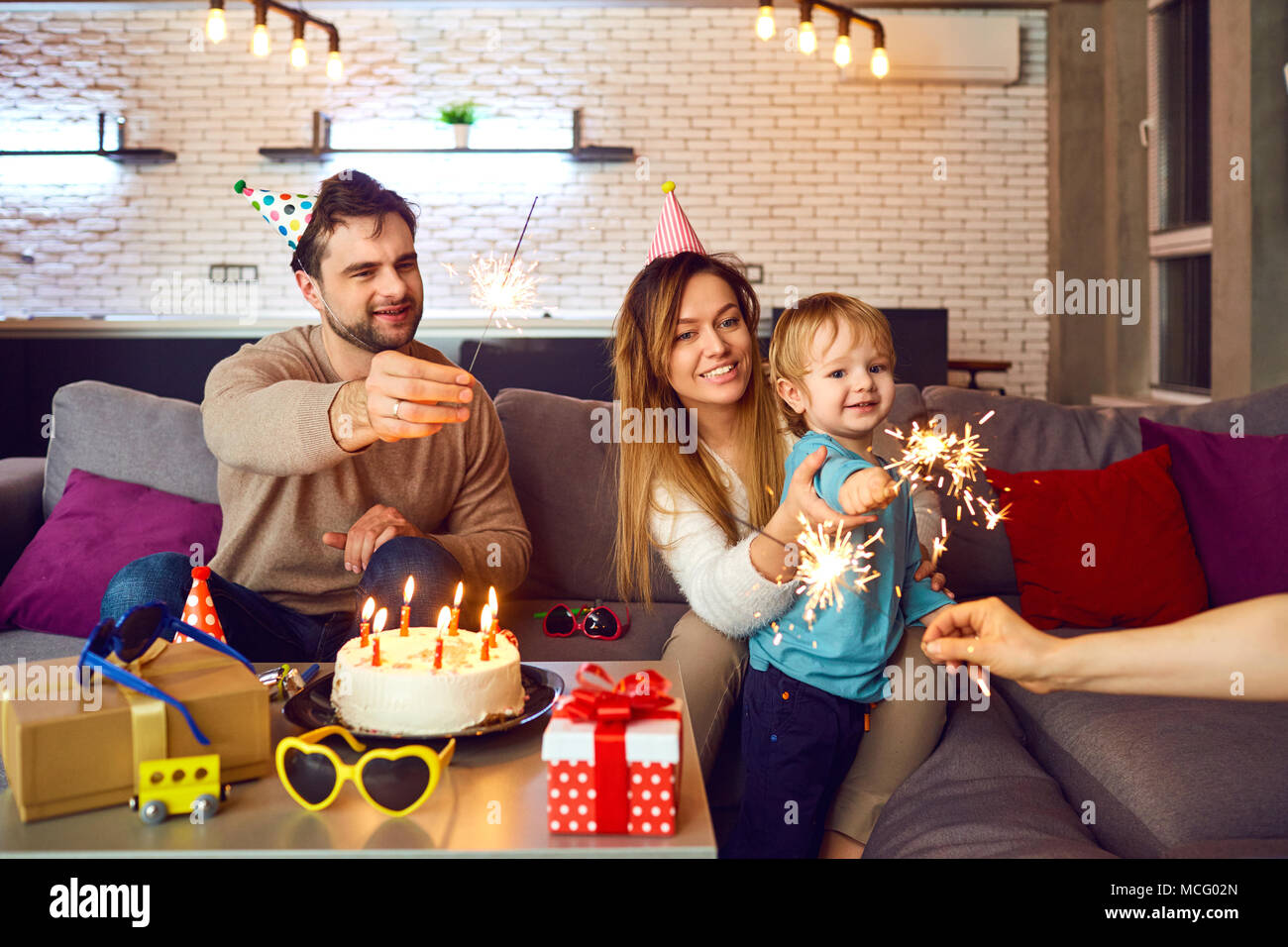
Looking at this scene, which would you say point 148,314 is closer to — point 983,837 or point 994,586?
point 994,586

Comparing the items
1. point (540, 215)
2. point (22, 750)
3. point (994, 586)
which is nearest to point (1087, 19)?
point (540, 215)

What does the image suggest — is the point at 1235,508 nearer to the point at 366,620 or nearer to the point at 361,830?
the point at 366,620

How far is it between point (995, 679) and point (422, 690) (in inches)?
54.4

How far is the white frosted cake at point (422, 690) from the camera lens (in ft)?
4.07

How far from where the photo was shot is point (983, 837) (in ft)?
5.01

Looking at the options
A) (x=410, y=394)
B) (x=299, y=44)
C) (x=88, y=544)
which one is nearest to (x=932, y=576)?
(x=410, y=394)

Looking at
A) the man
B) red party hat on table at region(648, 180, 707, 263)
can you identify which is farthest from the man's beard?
red party hat on table at region(648, 180, 707, 263)

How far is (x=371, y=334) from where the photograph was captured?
193 centimetres

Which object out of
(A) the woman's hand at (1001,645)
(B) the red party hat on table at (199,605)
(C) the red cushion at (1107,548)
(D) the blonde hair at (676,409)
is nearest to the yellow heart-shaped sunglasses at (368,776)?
(B) the red party hat on table at (199,605)

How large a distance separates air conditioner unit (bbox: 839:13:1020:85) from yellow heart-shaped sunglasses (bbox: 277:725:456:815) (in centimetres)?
610

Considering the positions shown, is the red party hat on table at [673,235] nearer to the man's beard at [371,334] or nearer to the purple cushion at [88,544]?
the man's beard at [371,334]

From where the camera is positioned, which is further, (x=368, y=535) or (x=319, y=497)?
(x=319, y=497)

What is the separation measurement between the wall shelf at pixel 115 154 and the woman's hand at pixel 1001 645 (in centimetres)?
650
